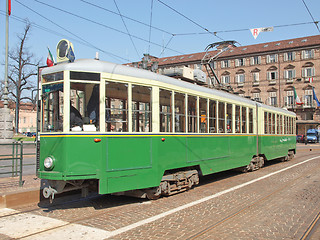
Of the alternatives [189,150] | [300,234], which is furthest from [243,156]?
[300,234]

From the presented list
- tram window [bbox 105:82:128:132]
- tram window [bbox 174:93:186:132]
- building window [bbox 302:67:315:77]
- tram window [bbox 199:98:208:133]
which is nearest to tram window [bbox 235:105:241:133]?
tram window [bbox 199:98:208:133]

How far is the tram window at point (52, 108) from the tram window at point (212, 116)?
4604mm

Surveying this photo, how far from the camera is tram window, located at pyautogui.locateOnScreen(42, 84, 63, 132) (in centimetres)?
668

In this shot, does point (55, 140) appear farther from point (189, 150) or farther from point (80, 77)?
point (189, 150)

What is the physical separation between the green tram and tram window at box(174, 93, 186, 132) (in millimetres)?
25

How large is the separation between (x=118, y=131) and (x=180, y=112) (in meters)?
2.07

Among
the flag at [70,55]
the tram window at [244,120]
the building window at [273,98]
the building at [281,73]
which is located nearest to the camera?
A: the flag at [70,55]

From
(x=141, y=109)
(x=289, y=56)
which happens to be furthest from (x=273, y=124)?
(x=289, y=56)

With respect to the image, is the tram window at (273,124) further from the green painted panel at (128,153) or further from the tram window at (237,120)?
the green painted panel at (128,153)

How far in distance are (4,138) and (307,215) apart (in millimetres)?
15355

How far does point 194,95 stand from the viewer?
8.93 meters

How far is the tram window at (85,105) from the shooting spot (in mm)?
6555

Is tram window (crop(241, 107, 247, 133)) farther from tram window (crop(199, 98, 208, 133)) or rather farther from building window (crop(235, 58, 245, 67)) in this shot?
building window (crop(235, 58, 245, 67))

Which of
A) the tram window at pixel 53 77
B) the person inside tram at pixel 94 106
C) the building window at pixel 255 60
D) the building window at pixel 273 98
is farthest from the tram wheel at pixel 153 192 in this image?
the building window at pixel 255 60
